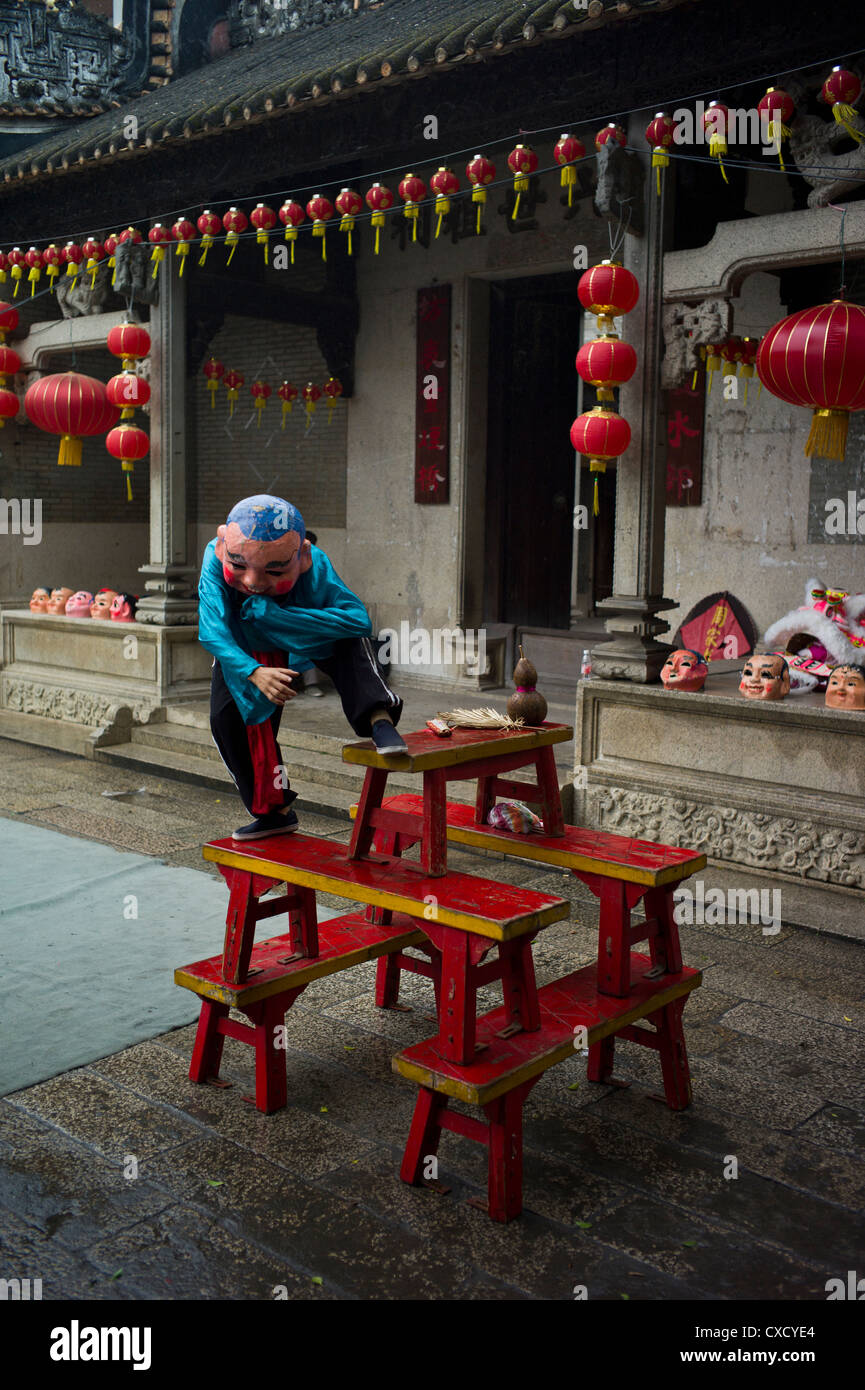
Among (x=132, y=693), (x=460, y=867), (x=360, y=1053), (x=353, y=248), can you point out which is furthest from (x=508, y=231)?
(x=360, y=1053)

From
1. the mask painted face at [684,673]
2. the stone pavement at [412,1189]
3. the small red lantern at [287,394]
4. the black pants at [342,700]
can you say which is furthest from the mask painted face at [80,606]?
the black pants at [342,700]

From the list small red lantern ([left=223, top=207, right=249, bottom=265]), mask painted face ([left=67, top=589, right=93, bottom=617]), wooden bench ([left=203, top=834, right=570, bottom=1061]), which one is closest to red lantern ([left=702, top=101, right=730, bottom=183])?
small red lantern ([left=223, top=207, right=249, bottom=265])

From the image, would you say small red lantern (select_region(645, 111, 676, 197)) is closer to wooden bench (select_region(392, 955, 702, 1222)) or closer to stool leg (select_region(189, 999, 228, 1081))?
wooden bench (select_region(392, 955, 702, 1222))

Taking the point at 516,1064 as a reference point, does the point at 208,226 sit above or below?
above

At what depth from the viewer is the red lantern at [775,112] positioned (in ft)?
16.7

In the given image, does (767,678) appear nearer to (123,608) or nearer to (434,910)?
(434,910)

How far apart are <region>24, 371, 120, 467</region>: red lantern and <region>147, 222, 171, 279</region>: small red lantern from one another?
977 millimetres

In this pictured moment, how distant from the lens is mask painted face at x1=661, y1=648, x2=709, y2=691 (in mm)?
5758

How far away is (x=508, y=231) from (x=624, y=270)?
359cm

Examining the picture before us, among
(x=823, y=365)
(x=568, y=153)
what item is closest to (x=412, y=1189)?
(x=823, y=365)

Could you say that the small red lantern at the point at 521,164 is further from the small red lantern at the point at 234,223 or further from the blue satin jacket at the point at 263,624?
the blue satin jacket at the point at 263,624

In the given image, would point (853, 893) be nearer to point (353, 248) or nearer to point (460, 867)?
point (460, 867)

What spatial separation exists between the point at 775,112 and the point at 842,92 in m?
0.31

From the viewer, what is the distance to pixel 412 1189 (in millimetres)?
3002
